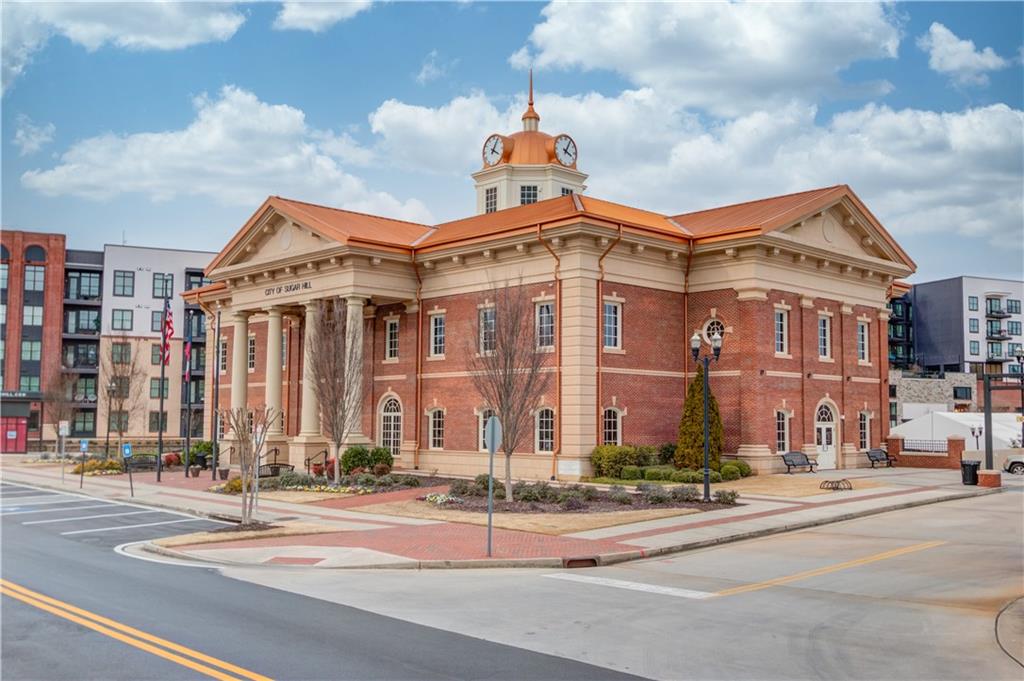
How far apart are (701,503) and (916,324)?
324 feet

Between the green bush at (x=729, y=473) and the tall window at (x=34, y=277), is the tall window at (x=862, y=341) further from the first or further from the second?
the tall window at (x=34, y=277)

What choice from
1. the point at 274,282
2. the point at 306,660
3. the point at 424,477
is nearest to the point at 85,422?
the point at 274,282

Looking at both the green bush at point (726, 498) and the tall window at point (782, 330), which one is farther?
the tall window at point (782, 330)

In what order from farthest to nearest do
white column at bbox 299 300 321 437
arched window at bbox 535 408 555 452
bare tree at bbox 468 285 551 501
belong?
white column at bbox 299 300 321 437, arched window at bbox 535 408 555 452, bare tree at bbox 468 285 551 501

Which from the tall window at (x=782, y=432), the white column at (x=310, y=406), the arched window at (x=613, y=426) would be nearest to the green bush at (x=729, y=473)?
the tall window at (x=782, y=432)

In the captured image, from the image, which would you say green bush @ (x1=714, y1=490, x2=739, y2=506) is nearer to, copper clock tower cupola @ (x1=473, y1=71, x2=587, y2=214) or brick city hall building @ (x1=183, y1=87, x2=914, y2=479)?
brick city hall building @ (x1=183, y1=87, x2=914, y2=479)

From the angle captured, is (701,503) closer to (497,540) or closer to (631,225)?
(497,540)

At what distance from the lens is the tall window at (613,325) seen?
3394cm

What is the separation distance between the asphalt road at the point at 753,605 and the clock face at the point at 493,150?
3233 centimetres

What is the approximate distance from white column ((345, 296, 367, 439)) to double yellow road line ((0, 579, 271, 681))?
65.8ft

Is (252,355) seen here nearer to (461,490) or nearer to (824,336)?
(461,490)

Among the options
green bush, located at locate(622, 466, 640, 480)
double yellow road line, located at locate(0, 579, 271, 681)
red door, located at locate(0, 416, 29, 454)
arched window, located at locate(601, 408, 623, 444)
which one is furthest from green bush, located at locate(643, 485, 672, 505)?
red door, located at locate(0, 416, 29, 454)

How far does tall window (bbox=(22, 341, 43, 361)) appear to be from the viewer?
75062 millimetres

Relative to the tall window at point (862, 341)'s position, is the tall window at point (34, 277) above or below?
above
